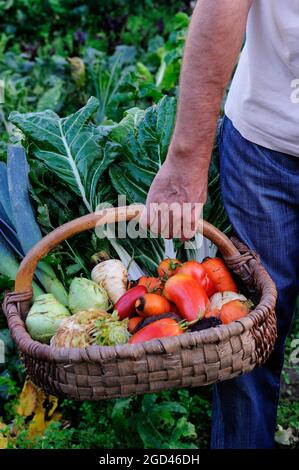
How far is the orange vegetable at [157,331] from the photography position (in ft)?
5.98

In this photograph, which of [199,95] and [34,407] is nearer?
[199,95]

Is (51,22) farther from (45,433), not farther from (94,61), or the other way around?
(45,433)

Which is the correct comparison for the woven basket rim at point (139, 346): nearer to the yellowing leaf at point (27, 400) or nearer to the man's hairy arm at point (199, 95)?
the man's hairy arm at point (199, 95)

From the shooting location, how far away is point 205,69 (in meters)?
1.77

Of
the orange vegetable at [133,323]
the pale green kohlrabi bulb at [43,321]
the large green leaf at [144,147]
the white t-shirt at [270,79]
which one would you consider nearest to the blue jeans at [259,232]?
the white t-shirt at [270,79]

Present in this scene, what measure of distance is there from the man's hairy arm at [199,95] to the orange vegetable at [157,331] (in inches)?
9.4

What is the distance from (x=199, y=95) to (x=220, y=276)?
21.5 inches
